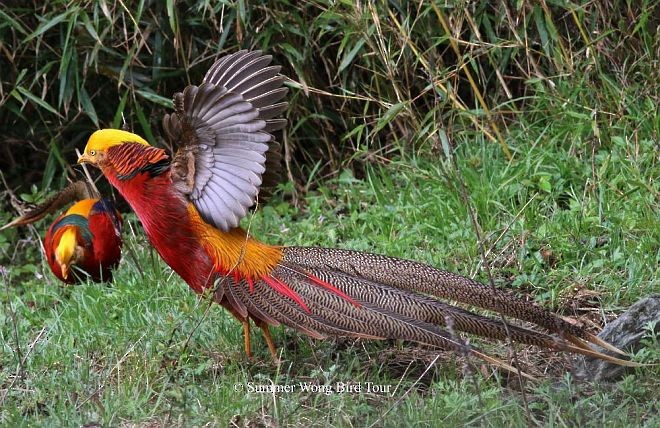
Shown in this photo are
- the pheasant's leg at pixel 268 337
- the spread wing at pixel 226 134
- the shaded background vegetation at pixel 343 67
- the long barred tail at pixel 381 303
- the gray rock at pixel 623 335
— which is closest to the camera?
the long barred tail at pixel 381 303

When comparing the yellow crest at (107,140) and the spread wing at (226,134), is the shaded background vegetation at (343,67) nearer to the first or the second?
the spread wing at (226,134)

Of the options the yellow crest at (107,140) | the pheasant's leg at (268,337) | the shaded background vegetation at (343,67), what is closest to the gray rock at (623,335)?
the pheasant's leg at (268,337)

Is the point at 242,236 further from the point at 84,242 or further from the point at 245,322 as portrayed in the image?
the point at 84,242

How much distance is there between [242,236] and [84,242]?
1.63 m

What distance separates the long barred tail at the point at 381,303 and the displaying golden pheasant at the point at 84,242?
155 centimetres

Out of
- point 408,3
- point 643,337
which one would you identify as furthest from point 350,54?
point 643,337

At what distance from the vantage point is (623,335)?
11.3 ft

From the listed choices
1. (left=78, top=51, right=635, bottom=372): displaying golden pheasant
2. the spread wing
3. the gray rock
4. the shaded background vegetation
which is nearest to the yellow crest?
(left=78, top=51, right=635, bottom=372): displaying golden pheasant

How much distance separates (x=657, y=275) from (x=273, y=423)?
64.9 inches

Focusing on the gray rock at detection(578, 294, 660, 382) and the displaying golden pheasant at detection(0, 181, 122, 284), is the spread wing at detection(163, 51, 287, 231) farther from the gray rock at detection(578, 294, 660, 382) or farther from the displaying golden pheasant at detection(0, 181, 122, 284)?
the displaying golden pheasant at detection(0, 181, 122, 284)

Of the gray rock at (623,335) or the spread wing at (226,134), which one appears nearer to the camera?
the gray rock at (623,335)

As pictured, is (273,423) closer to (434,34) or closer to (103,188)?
(434,34)

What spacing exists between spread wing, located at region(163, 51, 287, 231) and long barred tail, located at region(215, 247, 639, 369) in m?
0.28

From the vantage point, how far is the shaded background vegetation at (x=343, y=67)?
4.99m
